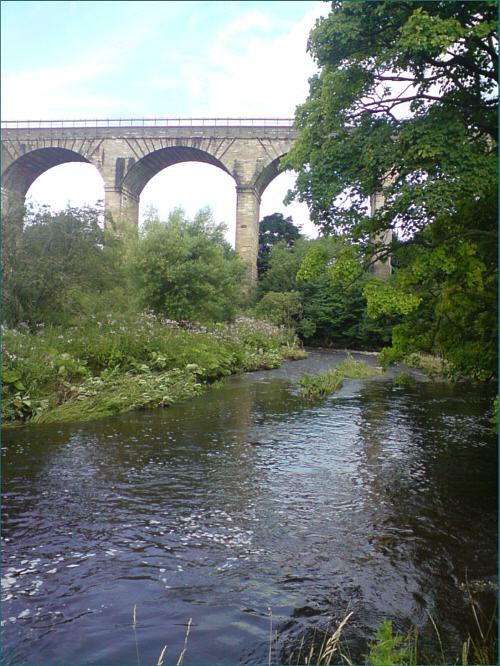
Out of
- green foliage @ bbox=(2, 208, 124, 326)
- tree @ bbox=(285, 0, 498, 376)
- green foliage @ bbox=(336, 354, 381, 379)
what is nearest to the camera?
tree @ bbox=(285, 0, 498, 376)

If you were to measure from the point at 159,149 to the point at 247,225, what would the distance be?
→ 21.7 feet

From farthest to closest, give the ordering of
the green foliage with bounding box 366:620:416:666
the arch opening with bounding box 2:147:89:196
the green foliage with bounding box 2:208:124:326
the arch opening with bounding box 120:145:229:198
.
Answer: the arch opening with bounding box 2:147:89:196
the arch opening with bounding box 120:145:229:198
the green foliage with bounding box 2:208:124:326
the green foliage with bounding box 366:620:416:666

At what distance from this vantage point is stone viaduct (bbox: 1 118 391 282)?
31.8 m

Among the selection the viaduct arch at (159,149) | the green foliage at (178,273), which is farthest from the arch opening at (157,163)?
the green foliage at (178,273)

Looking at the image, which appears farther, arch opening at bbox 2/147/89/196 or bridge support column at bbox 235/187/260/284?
arch opening at bbox 2/147/89/196

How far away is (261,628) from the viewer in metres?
2.85

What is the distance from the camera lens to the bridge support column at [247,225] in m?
32.7

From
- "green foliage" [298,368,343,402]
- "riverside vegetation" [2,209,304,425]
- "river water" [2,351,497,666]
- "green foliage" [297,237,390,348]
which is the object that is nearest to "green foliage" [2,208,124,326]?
"riverside vegetation" [2,209,304,425]

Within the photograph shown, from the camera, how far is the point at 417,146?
5.09m

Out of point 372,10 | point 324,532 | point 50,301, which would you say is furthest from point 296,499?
point 50,301

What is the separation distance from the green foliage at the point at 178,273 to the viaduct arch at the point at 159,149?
1150 cm

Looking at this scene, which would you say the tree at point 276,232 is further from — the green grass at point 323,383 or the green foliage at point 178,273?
the green grass at point 323,383

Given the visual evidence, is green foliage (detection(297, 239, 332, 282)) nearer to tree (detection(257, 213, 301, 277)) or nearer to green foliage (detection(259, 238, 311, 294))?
green foliage (detection(259, 238, 311, 294))

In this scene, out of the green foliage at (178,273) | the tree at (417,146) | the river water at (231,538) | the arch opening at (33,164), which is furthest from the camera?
the arch opening at (33,164)
